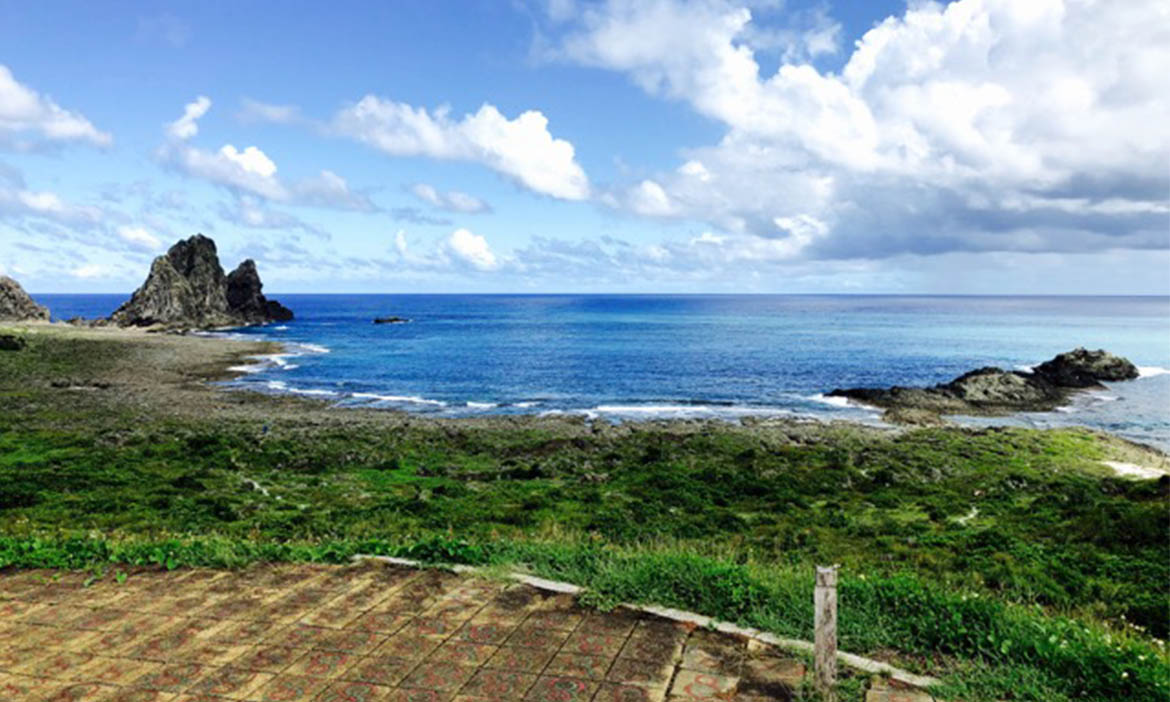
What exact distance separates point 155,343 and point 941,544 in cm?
9449

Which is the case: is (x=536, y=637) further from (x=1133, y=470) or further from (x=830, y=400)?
(x=830, y=400)

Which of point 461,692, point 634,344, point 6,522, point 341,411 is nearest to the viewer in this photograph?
point 461,692

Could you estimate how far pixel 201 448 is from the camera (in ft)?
103

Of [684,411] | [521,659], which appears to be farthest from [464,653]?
[684,411]

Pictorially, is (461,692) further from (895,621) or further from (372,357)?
(372,357)

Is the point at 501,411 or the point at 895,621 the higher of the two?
the point at 895,621

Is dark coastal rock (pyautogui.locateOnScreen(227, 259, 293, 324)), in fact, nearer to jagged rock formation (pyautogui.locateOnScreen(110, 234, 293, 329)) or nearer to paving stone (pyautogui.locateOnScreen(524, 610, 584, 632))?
jagged rock formation (pyautogui.locateOnScreen(110, 234, 293, 329))

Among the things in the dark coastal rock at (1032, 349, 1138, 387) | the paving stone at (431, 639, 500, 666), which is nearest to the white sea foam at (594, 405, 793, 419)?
the dark coastal rock at (1032, 349, 1138, 387)

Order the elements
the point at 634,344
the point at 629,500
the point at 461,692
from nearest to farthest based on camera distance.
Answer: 1. the point at 461,692
2. the point at 629,500
3. the point at 634,344

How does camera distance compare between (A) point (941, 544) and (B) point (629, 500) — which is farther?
(B) point (629, 500)

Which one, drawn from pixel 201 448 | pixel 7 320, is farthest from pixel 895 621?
pixel 7 320

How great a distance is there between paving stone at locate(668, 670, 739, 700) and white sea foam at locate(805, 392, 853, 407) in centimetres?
4972

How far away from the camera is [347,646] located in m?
8.62

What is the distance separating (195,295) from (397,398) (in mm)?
95244
